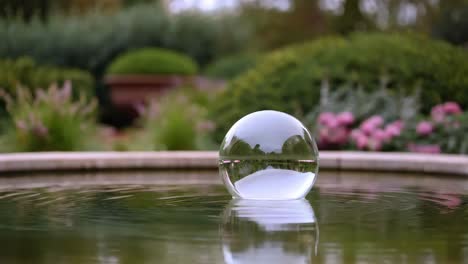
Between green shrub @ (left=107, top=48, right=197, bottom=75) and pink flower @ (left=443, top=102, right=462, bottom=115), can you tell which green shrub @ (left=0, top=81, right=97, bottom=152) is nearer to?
pink flower @ (left=443, top=102, right=462, bottom=115)

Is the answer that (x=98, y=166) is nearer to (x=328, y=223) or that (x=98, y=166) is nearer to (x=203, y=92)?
(x=328, y=223)

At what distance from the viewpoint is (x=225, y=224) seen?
485 cm

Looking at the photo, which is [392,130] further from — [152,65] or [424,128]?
[152,65]

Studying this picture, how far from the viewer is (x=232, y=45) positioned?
25.1m

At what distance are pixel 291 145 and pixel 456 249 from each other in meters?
1.87

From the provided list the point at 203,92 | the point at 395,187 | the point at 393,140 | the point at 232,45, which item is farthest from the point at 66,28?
the point at 395,187

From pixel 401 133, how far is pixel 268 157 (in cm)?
662

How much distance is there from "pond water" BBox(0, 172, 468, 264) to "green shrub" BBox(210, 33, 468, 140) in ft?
18.1

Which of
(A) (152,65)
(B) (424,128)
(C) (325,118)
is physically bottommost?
(B) (424,128)

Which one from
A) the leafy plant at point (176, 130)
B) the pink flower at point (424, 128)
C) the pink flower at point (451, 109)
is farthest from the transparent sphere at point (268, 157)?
the leafy plant at point (176, 130)

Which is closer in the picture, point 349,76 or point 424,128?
point 424,128

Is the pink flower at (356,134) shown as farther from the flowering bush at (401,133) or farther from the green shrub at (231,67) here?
the green shrub at (231,67)

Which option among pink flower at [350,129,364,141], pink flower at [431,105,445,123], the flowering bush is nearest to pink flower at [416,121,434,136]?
the flowering bush

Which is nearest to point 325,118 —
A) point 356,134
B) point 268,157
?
point 356,134
